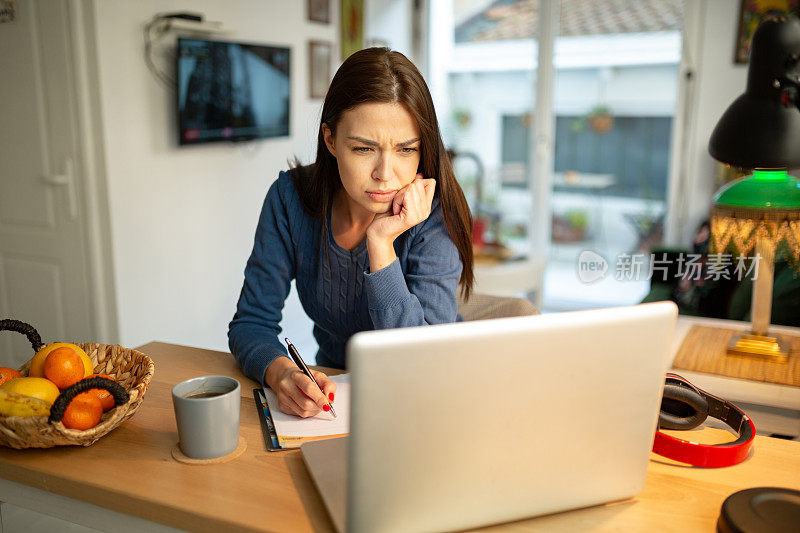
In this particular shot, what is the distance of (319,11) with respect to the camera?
3814 mm

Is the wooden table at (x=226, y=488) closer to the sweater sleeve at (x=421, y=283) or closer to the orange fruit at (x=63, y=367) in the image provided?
the orange fruit at (x=63, y=367)

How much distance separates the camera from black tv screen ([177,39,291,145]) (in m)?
2.83

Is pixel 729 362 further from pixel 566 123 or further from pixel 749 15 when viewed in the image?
pixel 566 123

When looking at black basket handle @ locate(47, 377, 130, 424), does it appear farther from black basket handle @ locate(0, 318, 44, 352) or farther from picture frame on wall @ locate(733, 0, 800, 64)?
picture frame on wall @ locate(733, 0, 800, 64)

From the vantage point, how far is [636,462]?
0.84m

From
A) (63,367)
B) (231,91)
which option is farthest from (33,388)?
(231,91)

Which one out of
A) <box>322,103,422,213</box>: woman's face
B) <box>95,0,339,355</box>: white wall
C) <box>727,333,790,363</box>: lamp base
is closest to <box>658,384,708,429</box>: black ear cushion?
<box>322,103,422,213</box>: woman's face

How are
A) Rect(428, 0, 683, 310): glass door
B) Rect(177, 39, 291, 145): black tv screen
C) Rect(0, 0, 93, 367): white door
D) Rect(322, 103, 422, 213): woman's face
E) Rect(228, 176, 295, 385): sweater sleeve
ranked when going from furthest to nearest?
1. Rect(428, 0, 683, 310): glass door
2. Rect(177, 39, 291, 145): black tv screen
3. Rect(0, 0, 93, 367): white door
4. Rect(228, 176, 295, 385): sweater sleeve
5. Rect(322, 103, 422, 213): woman's face

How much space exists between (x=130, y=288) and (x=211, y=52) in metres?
1.01

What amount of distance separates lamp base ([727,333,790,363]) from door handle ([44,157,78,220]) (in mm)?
2298

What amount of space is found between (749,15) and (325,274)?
3475 millimetres

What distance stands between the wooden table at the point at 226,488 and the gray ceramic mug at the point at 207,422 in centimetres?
2

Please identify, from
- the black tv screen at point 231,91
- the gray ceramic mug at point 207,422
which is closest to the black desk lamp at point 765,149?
the gray ceramic mug at point 207,422

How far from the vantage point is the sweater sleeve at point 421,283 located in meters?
1.28
